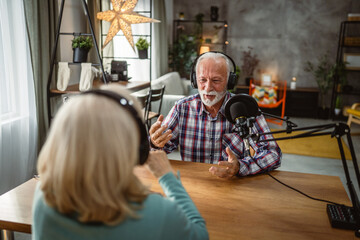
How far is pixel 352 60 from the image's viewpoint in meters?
6.14

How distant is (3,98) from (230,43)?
206 inches

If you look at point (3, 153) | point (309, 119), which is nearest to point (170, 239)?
point (3, 153)

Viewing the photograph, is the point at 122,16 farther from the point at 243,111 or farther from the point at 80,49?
the point at 243,111

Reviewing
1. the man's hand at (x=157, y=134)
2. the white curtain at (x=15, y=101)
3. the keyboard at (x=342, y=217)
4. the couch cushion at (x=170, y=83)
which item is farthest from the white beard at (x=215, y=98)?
the couch cushion at (x=170, y=83)

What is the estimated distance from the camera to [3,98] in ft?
8.59

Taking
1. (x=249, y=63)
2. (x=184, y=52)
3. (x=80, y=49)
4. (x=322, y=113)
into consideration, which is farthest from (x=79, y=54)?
(x=322, y=113)

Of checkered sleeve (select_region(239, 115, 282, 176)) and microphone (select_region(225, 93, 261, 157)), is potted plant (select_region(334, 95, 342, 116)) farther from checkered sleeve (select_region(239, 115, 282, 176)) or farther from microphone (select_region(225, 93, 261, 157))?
microphone (select_region(225, 93, 261, 157))

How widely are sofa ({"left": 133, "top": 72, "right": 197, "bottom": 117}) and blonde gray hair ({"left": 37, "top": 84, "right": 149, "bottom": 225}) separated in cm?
361

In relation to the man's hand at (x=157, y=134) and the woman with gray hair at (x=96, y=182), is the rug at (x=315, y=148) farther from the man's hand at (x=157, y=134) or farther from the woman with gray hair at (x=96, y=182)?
the woman with gray hair at (x=96, y=182)

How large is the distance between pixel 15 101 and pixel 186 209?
7.87ft

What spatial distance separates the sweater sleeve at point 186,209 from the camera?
742mm

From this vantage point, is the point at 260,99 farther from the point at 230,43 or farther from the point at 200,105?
the point at 200,105

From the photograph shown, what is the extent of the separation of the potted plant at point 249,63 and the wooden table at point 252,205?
562 cm

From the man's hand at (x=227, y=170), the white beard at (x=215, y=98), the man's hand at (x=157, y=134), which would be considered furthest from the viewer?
the white beard at (x=215, y=98)
